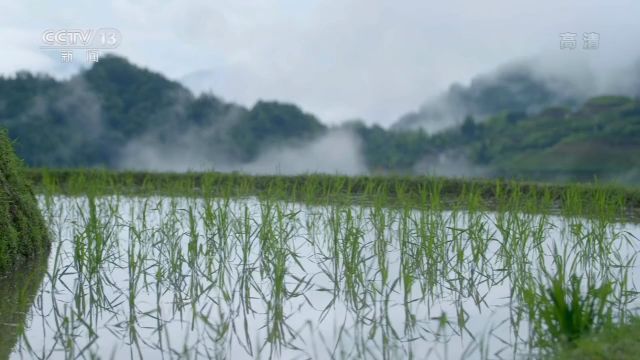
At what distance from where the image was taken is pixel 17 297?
3953 millimetres

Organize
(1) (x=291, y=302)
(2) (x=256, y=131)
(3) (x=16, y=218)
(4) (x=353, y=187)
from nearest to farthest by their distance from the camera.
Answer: (1) (x=291, y=302) → (3) (x=16, y=218) → (4) (x=353, y=187) → (2) (x=256, y=131)

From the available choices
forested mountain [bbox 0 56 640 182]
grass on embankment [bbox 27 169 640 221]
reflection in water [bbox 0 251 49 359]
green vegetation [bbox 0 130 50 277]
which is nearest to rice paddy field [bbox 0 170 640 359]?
reflection in water [bbox 0 251 49 359]

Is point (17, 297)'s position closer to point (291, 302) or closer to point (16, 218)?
point (16, 218)

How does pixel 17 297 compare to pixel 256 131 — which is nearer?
pixel 17 297

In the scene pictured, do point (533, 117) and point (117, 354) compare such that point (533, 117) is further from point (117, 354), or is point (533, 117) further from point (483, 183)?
point (117, 354)

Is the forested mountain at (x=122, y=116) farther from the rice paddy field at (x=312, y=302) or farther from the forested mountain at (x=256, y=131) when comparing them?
the rice paddy field at (x=312, y=302)

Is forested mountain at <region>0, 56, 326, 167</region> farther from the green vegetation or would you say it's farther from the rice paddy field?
the rice paddy field

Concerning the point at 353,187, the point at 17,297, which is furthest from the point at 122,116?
the point at 17,297

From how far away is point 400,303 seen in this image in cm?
383

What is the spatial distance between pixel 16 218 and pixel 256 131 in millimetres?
20291

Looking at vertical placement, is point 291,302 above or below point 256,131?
below

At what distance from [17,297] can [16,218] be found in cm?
99

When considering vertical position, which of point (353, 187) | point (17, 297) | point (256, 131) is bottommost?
point (17, 297)

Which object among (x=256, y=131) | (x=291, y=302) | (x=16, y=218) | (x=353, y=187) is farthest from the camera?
(x=256, y=131)
